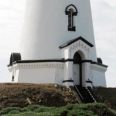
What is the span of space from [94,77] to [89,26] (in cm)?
360

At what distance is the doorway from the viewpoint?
2603 cm

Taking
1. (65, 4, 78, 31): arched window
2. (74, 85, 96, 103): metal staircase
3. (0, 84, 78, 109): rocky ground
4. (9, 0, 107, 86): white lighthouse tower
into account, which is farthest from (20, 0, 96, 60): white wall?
(0, 84, 78, 109): rocky ground

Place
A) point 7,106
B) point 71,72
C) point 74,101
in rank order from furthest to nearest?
point 71,72, point 74,101, point 7,106

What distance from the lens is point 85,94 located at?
24391 millimetres

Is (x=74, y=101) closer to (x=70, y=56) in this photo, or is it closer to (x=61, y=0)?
(x=70, y=56)

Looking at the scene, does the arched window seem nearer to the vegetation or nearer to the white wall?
the white wall

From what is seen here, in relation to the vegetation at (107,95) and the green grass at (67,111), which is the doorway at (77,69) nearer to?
the vegetation at (107,95)

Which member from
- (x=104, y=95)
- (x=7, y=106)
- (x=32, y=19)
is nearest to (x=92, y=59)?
(x=104, y=95)

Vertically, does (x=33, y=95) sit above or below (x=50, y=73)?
below

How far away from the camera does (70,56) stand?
82.3ft

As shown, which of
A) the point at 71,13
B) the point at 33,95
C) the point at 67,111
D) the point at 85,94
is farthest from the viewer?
the point at 71,13

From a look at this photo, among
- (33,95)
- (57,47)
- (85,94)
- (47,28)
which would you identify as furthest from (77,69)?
(33,95)

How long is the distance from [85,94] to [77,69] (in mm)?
2347

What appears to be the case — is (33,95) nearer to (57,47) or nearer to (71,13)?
(57,47)
